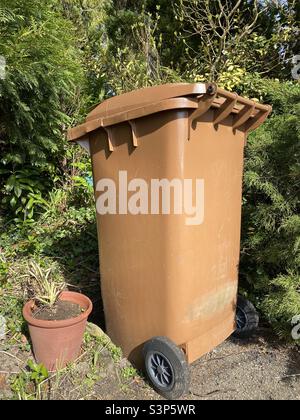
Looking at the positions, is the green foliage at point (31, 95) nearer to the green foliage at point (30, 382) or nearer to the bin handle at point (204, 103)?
the bin handle at point (204, 103)

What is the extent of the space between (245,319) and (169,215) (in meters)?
1.30

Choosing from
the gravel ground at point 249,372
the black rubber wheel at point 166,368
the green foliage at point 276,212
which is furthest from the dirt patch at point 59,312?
the green foliage at point 276,212

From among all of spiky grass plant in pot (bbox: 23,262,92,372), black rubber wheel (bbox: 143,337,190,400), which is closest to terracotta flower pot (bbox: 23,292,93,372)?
spiky grass plant in pot (bbox: 23,262,92,372)

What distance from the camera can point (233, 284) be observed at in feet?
9.41

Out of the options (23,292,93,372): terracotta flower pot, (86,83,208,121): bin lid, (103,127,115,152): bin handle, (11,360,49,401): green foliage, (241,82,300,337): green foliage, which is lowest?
(11,360,49,401): green foliage

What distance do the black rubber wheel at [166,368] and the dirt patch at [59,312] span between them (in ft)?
1.91

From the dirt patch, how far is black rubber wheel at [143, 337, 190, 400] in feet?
1.91

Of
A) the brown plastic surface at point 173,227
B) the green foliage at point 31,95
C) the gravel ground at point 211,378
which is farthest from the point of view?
the green foliage at point 31,95

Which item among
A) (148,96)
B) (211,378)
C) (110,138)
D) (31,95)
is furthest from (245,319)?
(31,95)

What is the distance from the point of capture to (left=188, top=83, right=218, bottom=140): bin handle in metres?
2.10

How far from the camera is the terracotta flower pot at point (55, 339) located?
2.50m

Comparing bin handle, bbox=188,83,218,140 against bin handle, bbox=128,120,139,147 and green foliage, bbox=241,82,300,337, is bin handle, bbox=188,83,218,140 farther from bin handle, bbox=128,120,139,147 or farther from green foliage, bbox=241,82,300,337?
green foliage, bbox=241,82,300,337
